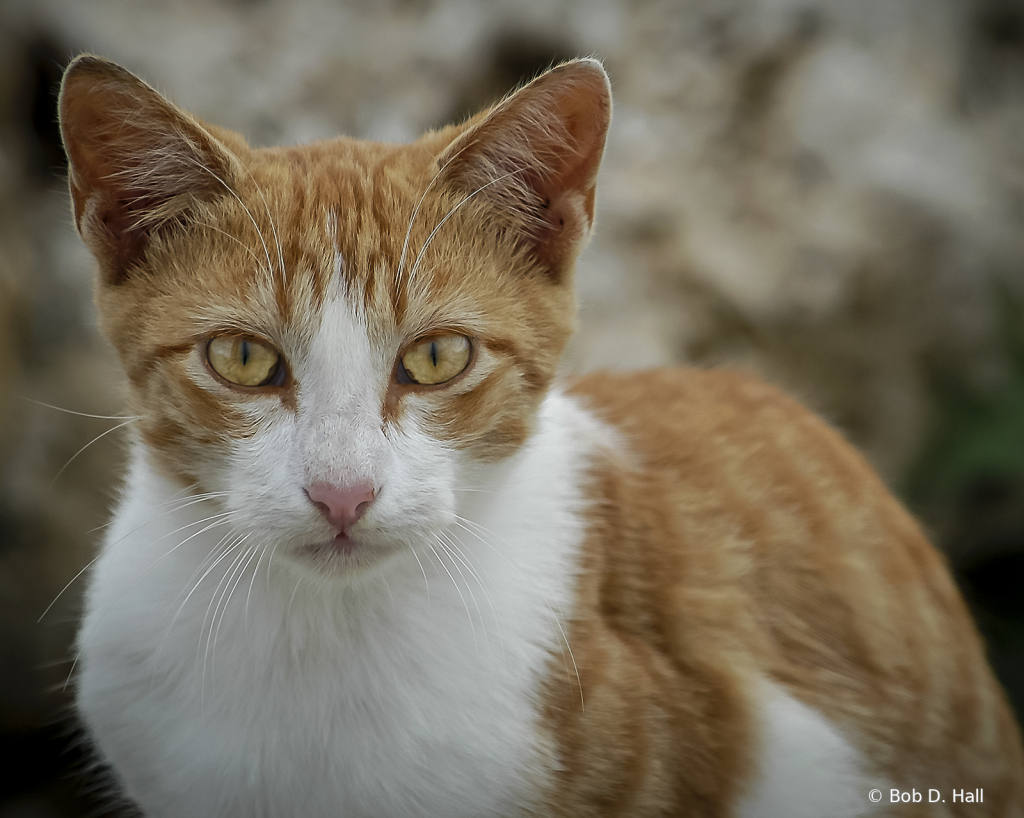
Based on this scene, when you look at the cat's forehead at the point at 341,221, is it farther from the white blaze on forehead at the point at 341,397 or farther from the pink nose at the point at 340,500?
the pink nose at the point at 340,500

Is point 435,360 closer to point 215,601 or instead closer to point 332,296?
point 332,296

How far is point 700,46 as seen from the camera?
2.58m

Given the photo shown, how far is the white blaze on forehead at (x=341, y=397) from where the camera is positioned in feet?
3.30

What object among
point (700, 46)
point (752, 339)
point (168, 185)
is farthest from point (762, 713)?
point (700, 46)

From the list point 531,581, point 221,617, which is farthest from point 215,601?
point 531,581

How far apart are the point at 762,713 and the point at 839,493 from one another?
0.46 m

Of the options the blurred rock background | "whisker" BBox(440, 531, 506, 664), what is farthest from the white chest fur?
the blurred rock background

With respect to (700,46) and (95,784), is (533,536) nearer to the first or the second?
(95,784)

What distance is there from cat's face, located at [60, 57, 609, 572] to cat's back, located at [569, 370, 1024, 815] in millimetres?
354

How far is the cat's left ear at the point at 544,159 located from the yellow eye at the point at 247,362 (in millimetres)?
358

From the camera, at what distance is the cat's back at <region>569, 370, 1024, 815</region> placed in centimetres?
140

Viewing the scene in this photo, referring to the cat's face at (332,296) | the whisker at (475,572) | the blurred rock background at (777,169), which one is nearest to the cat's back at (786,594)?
the whisker at (475,572)

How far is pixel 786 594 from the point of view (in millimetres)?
1518

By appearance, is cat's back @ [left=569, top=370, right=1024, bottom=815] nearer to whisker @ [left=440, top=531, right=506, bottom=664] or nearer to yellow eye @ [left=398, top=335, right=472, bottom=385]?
whisker @ [left=440, top=531, right=506, bottom=664]
